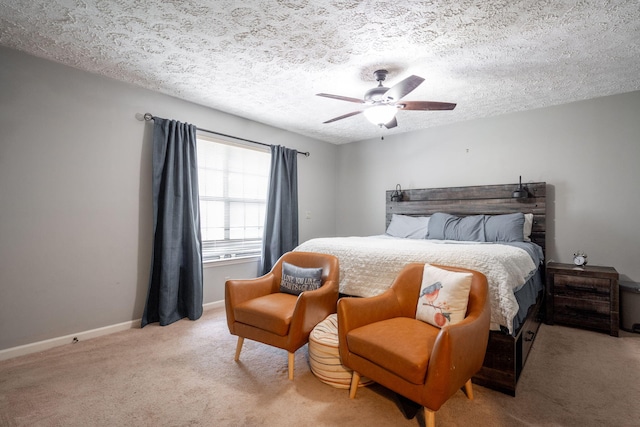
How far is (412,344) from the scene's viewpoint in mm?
1642

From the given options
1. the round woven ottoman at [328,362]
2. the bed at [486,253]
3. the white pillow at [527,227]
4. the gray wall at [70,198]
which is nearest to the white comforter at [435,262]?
the bed at [486,253]

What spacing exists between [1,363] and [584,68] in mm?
5410

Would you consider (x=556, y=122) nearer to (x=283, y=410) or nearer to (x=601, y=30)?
(x=601, y=30)

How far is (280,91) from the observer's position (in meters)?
3.18

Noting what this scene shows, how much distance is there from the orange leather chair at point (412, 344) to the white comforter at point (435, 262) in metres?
0.17

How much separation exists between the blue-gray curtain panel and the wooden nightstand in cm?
383

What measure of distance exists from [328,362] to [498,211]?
121 inches

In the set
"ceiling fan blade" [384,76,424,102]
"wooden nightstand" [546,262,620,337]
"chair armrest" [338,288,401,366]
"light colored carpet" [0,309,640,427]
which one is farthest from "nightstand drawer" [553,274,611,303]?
"ceiling fan blade" [384,76,424,102]

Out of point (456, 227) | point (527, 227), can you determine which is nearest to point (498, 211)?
point (527, 227)

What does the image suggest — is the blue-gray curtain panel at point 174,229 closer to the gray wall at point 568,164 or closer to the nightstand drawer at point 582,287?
the gray wall at point 568,164

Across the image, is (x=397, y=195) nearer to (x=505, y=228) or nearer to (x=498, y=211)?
(x=498, y=211)

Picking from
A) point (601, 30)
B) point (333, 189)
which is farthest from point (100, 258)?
point (601, 30)

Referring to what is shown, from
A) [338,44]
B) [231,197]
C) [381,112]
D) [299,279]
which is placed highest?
[338,44]

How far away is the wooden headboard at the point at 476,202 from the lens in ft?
11.7
